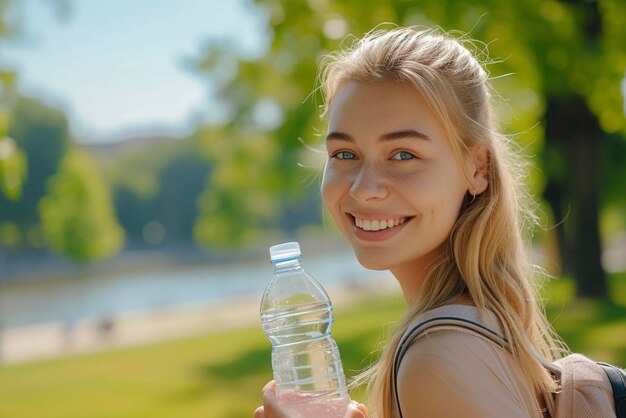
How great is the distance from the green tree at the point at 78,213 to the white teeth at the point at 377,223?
64616mm

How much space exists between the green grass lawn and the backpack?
7950 millimetres

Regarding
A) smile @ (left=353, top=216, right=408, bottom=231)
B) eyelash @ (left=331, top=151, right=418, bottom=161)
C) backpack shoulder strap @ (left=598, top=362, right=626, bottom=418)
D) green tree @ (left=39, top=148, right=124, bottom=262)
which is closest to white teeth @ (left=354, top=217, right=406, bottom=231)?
smile @ (left=353, top=216, right=408, bottom=231)

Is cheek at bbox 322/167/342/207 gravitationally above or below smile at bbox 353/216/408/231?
above

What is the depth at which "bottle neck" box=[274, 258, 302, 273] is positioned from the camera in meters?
2.29

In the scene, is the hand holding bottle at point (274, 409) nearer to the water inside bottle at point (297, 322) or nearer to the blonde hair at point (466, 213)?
the blonde hair at point (466, 213)

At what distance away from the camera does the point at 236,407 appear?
10648 millimetres

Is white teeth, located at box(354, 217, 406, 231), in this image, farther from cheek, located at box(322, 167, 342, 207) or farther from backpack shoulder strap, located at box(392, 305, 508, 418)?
backpack shoulder strap, located at box(392, 305, 508, 418)

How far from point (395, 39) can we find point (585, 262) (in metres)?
14.1


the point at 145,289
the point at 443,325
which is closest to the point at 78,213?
the point at 145,289

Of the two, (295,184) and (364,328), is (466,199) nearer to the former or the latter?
(364,328)

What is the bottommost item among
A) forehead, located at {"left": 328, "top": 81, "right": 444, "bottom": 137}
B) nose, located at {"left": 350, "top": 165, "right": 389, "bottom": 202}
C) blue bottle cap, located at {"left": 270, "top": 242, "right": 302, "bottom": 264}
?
blue bottle cap, located at {"left": 270, "top": 242, "right": 302, "bottom": 264}

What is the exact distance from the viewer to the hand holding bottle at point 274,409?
6.65 feet

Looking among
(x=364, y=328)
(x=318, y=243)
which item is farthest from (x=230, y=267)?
(x=364, y=328)

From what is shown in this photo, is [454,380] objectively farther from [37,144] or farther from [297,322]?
[37,144]
